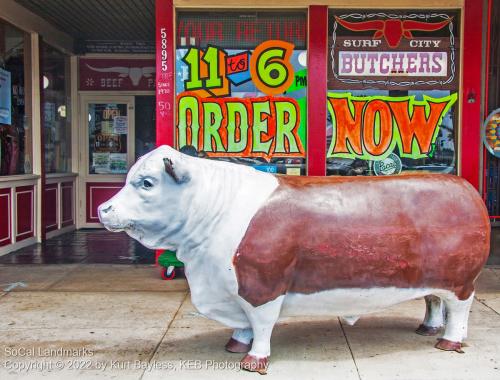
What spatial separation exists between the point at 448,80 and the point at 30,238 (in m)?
6.78

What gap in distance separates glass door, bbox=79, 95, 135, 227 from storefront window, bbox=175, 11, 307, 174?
4294mm

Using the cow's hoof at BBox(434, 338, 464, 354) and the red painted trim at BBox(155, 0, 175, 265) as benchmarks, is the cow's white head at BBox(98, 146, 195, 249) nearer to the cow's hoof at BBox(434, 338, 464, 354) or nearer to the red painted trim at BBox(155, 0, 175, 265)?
the cow's hoof at BBox(434, 338, 464, 354)

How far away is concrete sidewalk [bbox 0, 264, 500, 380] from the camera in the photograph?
4.06 meters

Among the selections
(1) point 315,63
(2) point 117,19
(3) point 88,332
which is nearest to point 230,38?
(1) point 315,63

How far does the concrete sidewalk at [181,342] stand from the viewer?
13.3 ft

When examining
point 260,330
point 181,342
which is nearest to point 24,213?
point 181,342

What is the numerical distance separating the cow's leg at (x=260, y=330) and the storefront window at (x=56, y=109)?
7.16 m

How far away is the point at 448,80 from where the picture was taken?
7164 mm

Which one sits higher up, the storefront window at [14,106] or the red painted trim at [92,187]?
the storefront window at [14,106]

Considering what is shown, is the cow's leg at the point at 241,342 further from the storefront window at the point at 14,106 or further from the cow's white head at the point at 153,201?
the storefront window at the point at 14,106

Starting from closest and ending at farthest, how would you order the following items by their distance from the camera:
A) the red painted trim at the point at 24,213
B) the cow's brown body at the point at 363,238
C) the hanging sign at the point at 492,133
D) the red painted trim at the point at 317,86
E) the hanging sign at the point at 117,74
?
the cow's brown body at the point at 363,238, the red painted trim at the point at 317,86, the hanging sign at the point at 492,133, the red painted trim at the point at 24,213, the hanging sign at the point at 117,74

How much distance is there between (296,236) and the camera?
4012 mm

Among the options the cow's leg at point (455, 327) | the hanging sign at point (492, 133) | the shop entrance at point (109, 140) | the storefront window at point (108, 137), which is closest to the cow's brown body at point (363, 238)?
the cow's leg at point (455, 327)

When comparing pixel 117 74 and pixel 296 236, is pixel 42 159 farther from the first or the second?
pixel 296 236
